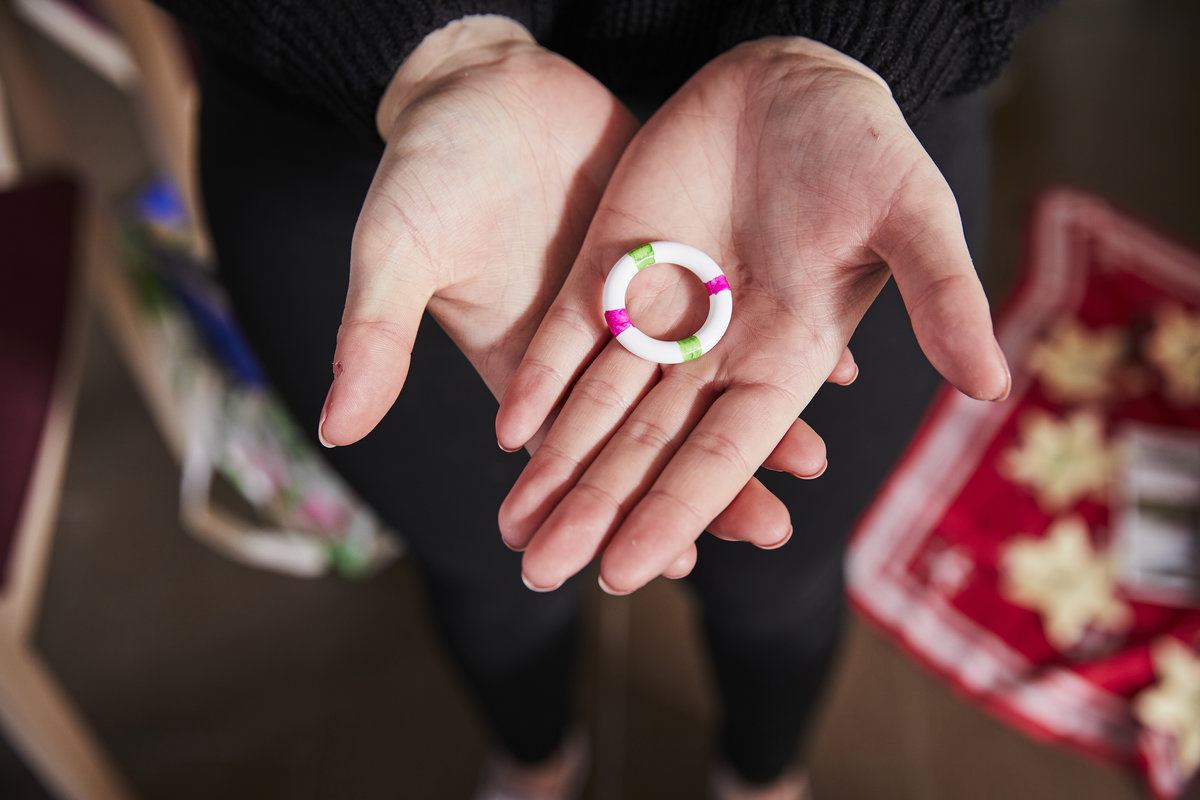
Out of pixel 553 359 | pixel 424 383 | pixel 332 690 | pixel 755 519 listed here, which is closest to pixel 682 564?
pixel 755 519

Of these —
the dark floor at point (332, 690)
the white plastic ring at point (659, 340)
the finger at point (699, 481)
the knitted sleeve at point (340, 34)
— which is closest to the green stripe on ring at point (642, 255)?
the white plastic ring at point (659, 340)

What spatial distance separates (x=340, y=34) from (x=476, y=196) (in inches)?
6.6

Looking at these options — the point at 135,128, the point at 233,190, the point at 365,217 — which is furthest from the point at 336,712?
the point at 135,128

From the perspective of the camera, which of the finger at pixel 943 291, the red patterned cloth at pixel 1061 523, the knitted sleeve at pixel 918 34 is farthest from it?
the red patterned cloth at pixel 1061 523

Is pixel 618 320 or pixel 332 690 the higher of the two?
pixel 618 320

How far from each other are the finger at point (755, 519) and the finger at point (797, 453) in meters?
0.02

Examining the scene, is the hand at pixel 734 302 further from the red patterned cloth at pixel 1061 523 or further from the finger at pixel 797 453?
the red patterned cloth at pixel 1061 523

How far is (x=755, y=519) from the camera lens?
0.62 m

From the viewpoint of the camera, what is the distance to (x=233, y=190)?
2.60 feet

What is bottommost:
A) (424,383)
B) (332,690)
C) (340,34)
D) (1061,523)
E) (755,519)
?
(332,690)

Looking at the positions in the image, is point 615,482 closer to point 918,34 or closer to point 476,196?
point 476,196

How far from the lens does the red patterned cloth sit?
1.30 meters

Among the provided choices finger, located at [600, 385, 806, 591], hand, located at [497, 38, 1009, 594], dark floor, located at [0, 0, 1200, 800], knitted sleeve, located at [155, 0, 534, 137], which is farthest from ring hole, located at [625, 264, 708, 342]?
dark floor, located at [0, 0, 1200, 800]

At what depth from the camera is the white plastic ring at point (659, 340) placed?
67 centimetres
